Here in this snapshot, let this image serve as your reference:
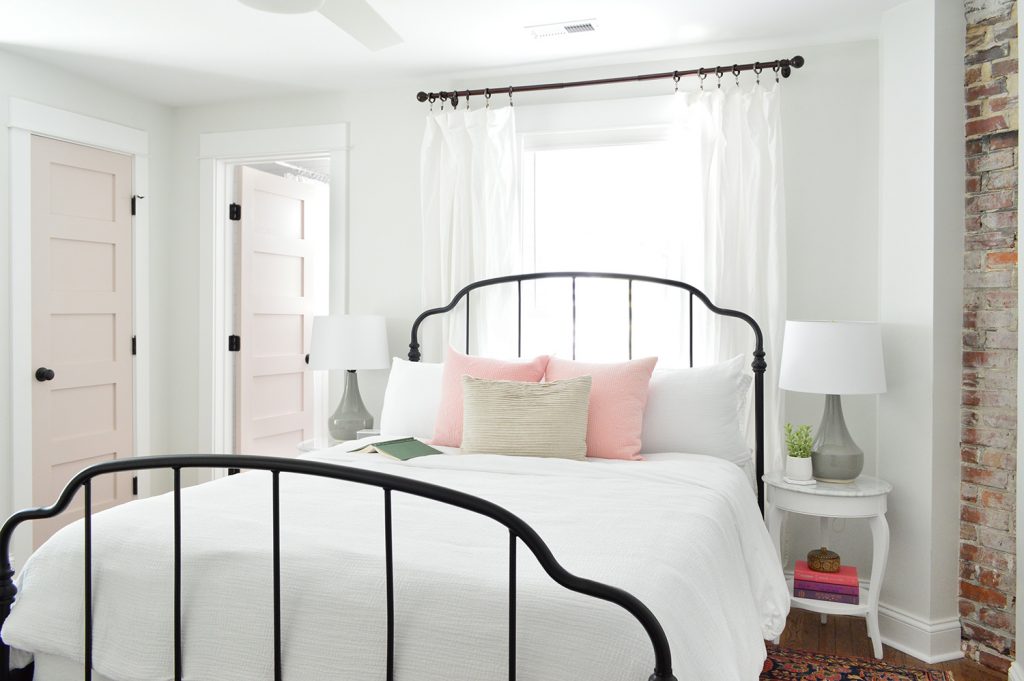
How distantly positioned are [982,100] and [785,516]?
178 cm

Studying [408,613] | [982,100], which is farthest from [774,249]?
[408,613]

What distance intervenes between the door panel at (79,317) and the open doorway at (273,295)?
1.81ft

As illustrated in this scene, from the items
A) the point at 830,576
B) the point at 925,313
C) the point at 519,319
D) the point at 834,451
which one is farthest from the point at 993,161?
the point at 519,319

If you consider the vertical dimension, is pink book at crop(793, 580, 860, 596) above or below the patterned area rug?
above

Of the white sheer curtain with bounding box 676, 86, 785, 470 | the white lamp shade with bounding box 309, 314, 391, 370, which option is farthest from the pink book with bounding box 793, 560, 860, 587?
the white lamp shade with bounding box 309, 314, 391, 370

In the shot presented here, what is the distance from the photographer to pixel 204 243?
14.1ft

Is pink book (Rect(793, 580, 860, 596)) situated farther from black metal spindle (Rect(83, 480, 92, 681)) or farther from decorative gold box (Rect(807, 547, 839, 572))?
black metal spindle (Rect(83, 480, 92, 681))

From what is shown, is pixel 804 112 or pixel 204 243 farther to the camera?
pixel 204 243

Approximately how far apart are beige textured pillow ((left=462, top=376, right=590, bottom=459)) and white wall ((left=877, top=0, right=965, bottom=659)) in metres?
1.25

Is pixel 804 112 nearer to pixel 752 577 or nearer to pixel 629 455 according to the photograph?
pixel 629 455

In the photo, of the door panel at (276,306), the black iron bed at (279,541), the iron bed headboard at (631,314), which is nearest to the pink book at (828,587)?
the iron bed headboard at (631,314)

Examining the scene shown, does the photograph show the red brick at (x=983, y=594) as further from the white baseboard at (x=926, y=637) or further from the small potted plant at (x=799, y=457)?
the small potted plant at (x=799, y=457)

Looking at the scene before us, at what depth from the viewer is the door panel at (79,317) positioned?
363cm

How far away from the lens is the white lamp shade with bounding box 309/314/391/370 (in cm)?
362
